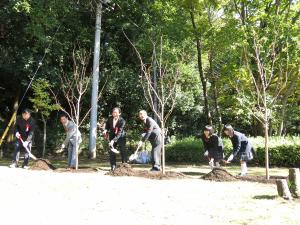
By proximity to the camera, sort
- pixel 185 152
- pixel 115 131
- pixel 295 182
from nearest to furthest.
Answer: pixel 295 182 < pixel 115 131 < pixel 185 152

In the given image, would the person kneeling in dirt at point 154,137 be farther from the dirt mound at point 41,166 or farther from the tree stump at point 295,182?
the tree stump at point 295,182

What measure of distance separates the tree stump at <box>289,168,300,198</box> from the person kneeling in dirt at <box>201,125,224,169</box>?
157 inches

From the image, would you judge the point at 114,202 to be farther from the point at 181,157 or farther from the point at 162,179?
the point at 181,157

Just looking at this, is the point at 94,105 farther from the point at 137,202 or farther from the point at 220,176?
the point at 137,202

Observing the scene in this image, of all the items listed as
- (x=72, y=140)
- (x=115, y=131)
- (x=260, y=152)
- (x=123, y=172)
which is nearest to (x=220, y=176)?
(x=123, y=172)

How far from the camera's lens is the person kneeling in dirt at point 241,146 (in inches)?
409

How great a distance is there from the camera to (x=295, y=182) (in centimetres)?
707

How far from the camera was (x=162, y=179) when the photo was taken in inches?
382

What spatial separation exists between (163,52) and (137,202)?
1090 cm

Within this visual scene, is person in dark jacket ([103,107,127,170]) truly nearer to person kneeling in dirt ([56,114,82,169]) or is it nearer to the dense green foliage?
person kneeling in dirt ([56,114,82,169])

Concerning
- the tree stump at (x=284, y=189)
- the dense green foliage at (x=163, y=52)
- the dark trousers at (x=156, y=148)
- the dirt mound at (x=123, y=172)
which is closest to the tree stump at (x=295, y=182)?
the tree stump at (x=284, y=189)

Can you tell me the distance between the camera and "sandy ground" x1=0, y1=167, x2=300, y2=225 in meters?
5.71

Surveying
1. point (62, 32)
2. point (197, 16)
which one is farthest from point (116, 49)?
point (197, 16)

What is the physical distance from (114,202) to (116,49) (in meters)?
16.8
